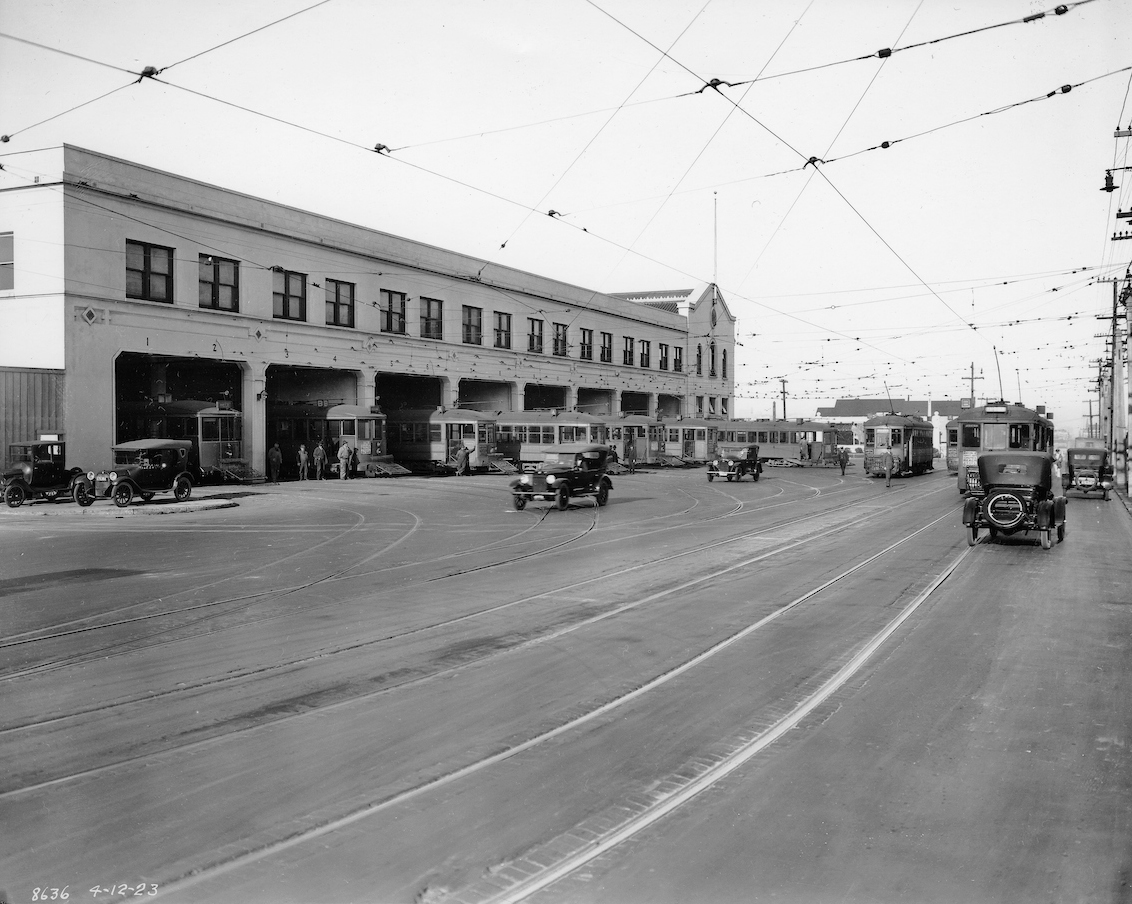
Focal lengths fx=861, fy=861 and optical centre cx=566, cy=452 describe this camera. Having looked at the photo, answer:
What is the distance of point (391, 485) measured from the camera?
33406 mm

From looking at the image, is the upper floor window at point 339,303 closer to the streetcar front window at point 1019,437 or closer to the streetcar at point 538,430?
the streetcar at point 538,430

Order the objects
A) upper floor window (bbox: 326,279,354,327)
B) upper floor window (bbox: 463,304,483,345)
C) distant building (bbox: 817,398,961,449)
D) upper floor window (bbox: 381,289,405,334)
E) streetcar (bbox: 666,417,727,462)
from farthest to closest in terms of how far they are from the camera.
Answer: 1. distant building (bbox: 817,398,961,449)
2. streetcar (bbox: 666,417,727,462)
3. upper floor window (bbox: 463,304,483,345)
4. upper floor window (bbox: 381,289,405,334)
5. upper floor window (bbox: 326,279,354,327)

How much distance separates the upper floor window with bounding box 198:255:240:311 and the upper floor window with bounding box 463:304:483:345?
1530 centimetres

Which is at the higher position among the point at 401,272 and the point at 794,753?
the point at 401,272

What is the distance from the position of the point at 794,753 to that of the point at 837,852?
1316 mm

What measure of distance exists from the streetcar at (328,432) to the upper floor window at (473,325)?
33.2ft

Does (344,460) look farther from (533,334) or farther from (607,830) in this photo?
(607,830)

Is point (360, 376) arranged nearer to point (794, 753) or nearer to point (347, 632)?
point (347, 632)

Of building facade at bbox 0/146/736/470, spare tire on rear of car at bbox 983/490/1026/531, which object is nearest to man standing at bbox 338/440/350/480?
building facade at bbox 0/146/736/470

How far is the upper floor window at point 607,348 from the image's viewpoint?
61.5m

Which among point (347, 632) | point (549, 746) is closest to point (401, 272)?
point (347, 632)

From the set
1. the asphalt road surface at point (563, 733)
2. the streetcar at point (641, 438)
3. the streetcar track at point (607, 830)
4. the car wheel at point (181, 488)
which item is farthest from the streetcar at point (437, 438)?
the streetcar track at point (607, 830)

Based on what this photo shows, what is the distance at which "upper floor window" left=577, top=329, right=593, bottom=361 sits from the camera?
59000 mm

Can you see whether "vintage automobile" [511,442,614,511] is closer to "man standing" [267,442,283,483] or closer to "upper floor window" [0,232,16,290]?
"man standing" [267,442,283,483]
